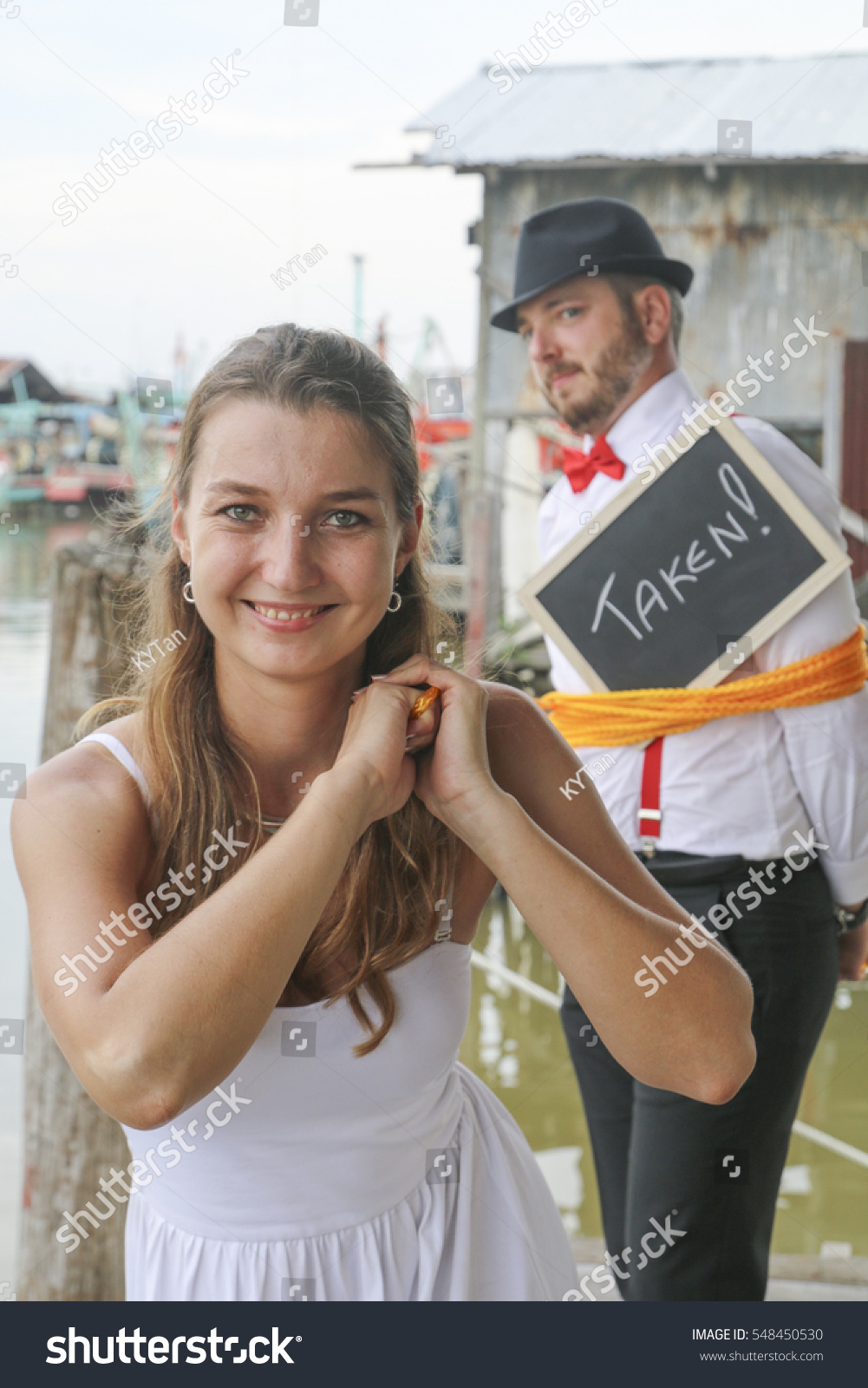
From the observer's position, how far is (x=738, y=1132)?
129 centimetres

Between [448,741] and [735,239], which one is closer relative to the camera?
[448,741]

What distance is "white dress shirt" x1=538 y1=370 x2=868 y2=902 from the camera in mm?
1315

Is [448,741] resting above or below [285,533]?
below

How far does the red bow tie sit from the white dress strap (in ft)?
2.55

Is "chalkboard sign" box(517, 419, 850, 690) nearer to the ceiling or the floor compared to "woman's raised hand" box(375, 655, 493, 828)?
nearer to the ceiling

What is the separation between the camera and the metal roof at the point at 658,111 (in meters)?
3.29

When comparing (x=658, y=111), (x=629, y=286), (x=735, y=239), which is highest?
(x=658, y=111)

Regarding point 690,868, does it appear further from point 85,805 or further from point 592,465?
point 85,805

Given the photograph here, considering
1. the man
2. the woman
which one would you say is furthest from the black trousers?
the woman

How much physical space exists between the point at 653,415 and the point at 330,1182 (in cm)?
97

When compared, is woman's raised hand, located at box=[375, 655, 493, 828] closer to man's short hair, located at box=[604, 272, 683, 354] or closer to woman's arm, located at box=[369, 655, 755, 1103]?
woman's arm, located at box=[369, 655, 755, 1103]

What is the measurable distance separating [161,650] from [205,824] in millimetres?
176

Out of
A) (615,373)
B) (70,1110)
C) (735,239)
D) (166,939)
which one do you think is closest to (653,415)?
(615,373)

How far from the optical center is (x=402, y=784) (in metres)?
0.93
